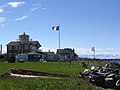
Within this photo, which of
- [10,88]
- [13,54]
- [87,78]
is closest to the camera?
[10,88]

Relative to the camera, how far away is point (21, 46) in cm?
14388

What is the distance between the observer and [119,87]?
19.0 metres

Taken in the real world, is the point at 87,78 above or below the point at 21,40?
below

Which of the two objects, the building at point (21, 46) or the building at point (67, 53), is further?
the building at point (67, 53)

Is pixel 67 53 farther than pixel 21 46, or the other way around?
pixel 67 53

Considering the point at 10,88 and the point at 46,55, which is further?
the point at 46,55

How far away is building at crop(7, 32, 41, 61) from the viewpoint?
143m

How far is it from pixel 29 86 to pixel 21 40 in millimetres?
128733

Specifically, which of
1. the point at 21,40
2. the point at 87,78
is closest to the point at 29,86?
the point at 87,78

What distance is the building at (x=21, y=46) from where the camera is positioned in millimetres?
143375

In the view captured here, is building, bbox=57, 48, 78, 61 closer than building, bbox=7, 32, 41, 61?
No

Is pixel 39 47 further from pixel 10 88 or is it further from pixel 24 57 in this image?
pixel 10 88

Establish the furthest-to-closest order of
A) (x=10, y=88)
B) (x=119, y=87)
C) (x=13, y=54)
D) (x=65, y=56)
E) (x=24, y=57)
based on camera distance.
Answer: (x=65, y=56)
(x=13, y=54)
(x=24, y=57)
(x=119, y=87)
(x=10, y=88)

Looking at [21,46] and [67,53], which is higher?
[21,46]
